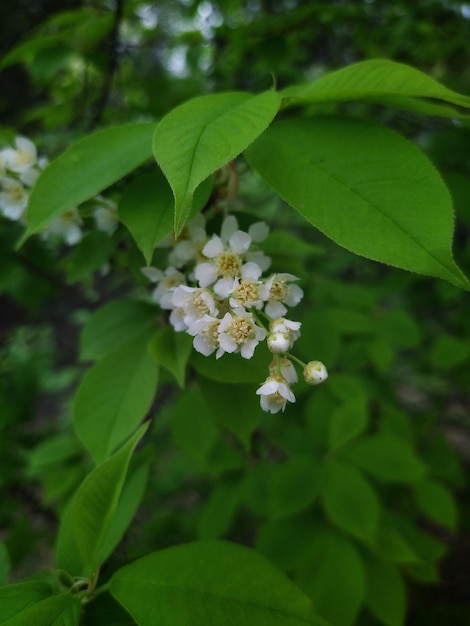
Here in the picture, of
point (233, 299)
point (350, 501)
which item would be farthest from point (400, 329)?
point (233, 299)

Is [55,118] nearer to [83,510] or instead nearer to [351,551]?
[83,510]

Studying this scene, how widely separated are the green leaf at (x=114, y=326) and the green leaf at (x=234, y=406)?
0.78 feet

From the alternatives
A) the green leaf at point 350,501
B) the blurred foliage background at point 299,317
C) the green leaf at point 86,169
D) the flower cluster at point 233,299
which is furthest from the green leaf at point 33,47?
the green leaf at point 350,501

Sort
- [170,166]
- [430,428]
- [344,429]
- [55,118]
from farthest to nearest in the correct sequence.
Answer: [430,428] < [55,118] < [344,429] < [170,166]

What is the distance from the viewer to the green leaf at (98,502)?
2.72 feet

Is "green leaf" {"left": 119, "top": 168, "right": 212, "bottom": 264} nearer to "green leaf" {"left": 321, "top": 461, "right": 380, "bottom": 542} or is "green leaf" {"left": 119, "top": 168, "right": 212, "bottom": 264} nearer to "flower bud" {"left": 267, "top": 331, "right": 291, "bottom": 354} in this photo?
"flower bud" {"left": 267, "top": 331, "right": 291, "bottom": 354}

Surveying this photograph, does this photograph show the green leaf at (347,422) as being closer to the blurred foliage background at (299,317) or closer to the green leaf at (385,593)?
the blurred foliage background at (299,317)

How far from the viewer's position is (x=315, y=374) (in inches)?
35.1

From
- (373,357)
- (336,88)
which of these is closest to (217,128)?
(336,88)

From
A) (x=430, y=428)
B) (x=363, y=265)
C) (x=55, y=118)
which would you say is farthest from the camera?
(x=363, y=265)

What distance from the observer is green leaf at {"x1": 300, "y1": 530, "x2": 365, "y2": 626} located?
1458 millimetres

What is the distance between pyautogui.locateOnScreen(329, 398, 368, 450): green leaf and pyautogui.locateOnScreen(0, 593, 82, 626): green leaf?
3.41 ft

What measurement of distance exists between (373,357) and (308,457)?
57 centimetres

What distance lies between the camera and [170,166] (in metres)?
→ 0.77
